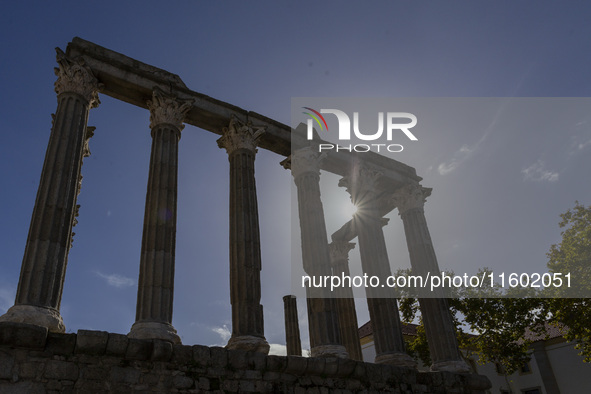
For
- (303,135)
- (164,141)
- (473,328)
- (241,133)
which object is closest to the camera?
(164,141)

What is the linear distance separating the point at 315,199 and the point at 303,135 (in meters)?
3.36

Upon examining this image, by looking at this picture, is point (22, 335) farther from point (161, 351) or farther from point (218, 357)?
point (218, 357)

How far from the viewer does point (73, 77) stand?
48.2 ft

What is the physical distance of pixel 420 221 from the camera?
872 inches

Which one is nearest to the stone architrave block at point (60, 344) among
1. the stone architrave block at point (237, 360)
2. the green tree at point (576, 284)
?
the stone architrave block at point (237, 360)

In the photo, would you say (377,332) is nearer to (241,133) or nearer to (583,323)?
(241,133)

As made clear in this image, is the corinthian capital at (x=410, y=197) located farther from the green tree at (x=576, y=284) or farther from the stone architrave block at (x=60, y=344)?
the stone architrave block at (x=60, y=344)

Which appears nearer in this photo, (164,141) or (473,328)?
(164,141)

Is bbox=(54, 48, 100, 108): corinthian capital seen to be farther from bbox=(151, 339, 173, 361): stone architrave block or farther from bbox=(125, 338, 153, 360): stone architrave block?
bbox=(151, 339, 173, 361): stone architrave block

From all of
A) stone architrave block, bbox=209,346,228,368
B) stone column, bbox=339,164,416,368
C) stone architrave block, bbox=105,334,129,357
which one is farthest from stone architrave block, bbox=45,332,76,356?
stone column, bbox=339,164,416,368

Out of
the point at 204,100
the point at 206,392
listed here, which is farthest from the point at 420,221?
the point at 206,392

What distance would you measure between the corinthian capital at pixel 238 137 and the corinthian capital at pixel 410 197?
28.3ft

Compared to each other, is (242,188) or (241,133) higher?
(241,133)

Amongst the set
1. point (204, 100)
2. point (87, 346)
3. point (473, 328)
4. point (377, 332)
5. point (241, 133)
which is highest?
point (204, 100)
